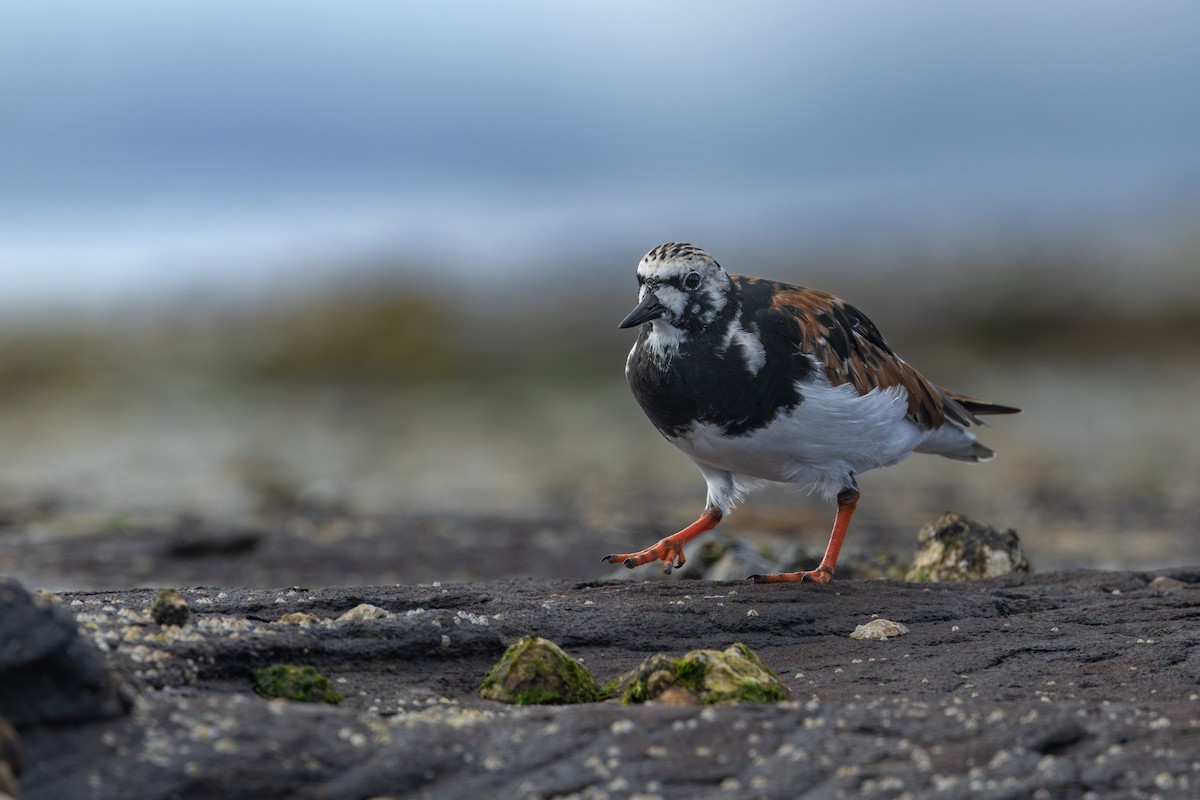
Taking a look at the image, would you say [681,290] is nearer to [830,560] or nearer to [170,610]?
[830,560]

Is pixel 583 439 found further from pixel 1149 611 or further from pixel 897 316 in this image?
pixel 1149 611

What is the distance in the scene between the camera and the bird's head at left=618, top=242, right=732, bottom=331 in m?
6.76

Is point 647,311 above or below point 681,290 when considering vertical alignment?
below

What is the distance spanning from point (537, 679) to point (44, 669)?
1609 mm

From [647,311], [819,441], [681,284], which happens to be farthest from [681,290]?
[819,441]

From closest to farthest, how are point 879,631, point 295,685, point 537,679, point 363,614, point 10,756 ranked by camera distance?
point 10,756 < point 295,685 < point 537,679 < point 363,614 < point 879,631

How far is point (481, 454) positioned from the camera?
23.5 m

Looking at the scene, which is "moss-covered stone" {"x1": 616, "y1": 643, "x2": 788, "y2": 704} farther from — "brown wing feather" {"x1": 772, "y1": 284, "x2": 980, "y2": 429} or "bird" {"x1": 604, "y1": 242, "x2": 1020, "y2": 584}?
"brown wing feather" {"x1": 772, "y1": 284, "x2": 980, "y2": 429}

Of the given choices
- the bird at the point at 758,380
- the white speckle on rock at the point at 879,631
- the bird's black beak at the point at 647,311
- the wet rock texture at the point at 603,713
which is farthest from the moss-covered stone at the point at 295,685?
the bird's black beak at the point at 647,311

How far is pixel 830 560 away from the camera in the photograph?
7051 millimetres

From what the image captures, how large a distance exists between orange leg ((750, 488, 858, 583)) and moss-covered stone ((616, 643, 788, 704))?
7.78 feet

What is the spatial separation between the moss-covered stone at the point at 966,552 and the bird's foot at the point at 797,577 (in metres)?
1.31

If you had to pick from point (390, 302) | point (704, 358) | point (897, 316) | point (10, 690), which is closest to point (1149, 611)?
point (704, 358)

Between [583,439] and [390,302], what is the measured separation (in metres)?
11.1
